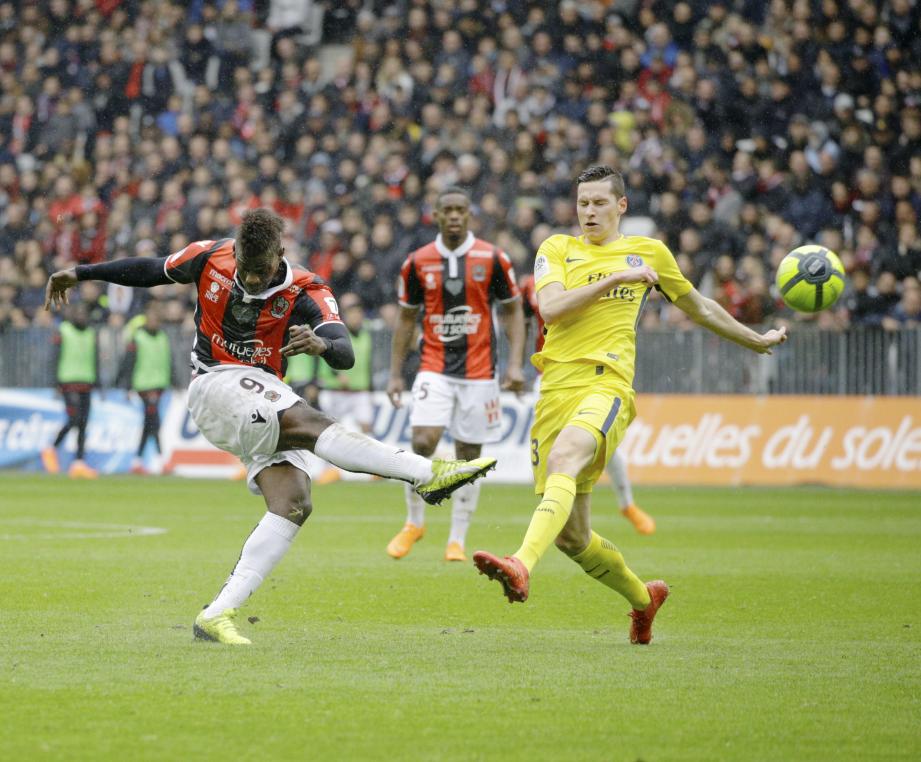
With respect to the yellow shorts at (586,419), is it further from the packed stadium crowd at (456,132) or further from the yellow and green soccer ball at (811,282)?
the packed stadium crowd at (456,132)

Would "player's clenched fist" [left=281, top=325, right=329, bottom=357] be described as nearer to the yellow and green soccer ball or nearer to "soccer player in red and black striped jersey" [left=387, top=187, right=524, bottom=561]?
the yellow and green soccer ball

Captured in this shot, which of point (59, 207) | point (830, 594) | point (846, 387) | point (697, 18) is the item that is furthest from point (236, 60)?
point (830, 594)

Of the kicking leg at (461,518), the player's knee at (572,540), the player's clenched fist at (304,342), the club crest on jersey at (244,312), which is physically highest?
the club crest on jersey at (244,312)

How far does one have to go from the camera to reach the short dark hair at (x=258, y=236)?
6.68 metres

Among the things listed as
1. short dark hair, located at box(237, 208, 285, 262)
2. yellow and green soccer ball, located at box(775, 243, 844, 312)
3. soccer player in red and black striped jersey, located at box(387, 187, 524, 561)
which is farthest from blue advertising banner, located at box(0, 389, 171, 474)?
short dark hair, located at box(237, 208, 285, 262)

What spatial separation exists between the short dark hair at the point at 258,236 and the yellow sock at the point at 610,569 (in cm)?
203

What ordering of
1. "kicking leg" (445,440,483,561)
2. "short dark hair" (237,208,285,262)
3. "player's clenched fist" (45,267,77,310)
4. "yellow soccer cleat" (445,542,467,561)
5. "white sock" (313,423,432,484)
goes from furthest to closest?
"kicking leg" (445,440,483,561), "yellow soccer cleat" (445,542,467,561), "player's clenched fist" (45,267,77,310), "white sock" (313,423,432,484), "short dark hair" (237,208,285,262)

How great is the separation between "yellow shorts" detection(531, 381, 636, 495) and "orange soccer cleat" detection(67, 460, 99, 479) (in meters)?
15.5

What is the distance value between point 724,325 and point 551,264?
0.93 m

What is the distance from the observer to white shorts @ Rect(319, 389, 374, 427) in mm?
21844

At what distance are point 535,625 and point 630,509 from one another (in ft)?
19.9

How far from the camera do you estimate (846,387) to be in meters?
20.5

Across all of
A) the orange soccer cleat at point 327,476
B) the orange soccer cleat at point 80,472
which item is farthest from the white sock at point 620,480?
the orange soccer cleat at point 80,472

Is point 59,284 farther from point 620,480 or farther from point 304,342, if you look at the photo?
point 620,480
